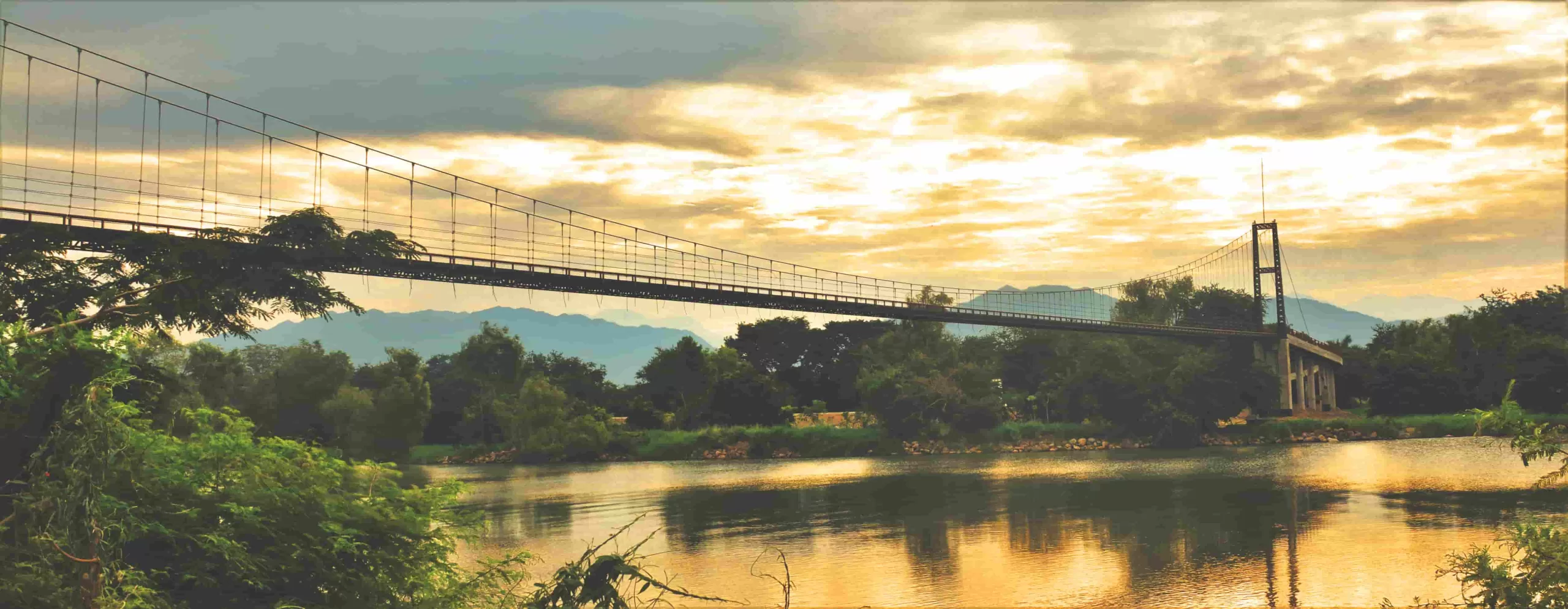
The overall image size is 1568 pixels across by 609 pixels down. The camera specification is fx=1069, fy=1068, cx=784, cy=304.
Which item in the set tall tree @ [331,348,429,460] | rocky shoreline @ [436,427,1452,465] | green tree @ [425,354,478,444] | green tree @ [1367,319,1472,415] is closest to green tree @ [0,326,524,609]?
tall tree @ [331,348,429,460]

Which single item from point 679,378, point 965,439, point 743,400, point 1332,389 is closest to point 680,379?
point 679,378

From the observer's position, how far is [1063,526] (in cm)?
2567

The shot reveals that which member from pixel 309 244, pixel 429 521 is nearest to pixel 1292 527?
pixel 429 521

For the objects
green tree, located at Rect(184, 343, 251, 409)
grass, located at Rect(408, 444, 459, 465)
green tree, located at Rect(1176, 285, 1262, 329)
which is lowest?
grass, located at Rect(408, 444, 459, 465)

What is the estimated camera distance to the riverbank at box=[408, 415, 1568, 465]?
5944 centimetres

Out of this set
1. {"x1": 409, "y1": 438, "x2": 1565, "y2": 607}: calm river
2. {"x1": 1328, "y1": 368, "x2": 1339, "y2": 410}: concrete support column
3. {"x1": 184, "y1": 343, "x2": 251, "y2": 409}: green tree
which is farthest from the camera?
{"x1": 1328, "y1": 368, "x2": 1339, "y2": 410}: concrete support column

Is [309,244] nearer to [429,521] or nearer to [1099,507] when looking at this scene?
[429,521]

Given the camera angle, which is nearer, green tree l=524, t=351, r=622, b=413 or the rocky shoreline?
the rocky shoreline

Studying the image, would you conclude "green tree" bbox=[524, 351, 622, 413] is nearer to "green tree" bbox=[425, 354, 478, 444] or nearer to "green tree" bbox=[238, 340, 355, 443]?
"green tree" bbox=[425, 354, 478, 444]

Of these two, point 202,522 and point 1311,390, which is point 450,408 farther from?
point 202,522

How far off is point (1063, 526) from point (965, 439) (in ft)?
114

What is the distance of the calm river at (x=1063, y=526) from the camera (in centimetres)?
1777

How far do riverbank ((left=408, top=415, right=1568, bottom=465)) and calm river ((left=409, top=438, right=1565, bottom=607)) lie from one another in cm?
1217

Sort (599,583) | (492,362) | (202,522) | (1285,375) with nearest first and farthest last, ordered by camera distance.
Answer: (599,583)
(202,522)
(1285,375)
(492,362)
